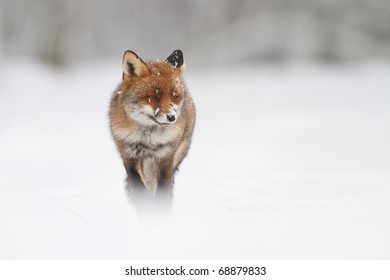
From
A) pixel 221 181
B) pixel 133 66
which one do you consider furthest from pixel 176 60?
pixel 221 181

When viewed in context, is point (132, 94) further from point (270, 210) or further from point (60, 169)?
point (60, 169)

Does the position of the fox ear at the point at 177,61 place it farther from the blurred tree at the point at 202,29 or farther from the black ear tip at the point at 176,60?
the blurred tree at the point at 202,29

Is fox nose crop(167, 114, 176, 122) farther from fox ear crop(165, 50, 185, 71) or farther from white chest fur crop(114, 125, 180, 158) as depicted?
fox ear crop(165, 50, 185, 71)

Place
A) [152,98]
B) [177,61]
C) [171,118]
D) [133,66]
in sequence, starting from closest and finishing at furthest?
[171,118] → [152,98] → [133,66] → [177,61]

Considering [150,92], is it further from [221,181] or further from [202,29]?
[202,29]

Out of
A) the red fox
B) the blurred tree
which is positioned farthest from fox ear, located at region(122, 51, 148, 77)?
the blurred tree

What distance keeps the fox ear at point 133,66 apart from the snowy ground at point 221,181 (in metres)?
1.62

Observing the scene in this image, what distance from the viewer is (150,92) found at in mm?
6543

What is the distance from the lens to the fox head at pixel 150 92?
647 centimetres

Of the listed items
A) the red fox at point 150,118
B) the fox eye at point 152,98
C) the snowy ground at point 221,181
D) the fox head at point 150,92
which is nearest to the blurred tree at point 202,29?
→ the snowy ground at point 221,181

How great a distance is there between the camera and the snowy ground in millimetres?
6152

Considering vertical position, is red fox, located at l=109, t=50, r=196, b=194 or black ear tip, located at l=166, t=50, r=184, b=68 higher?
black ear tip, located at l=166, t=50, r=184, b=68

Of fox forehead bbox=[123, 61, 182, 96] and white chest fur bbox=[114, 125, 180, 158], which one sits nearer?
fox forehead bbox=[123, 61, 182, 96]

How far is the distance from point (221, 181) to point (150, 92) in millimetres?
3715
